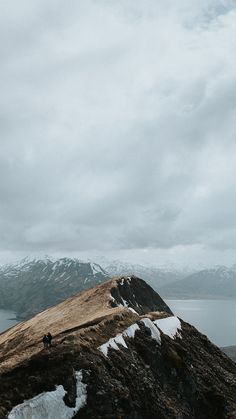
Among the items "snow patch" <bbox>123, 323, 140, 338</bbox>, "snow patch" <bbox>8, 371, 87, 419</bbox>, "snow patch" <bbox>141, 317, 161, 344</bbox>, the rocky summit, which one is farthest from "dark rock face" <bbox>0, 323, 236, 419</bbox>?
"snow patch" <bbox>141, 317, 161, 344</bbox>

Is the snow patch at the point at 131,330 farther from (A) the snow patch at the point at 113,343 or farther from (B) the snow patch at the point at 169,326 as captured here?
(B) the snow patch at the point at 169,326

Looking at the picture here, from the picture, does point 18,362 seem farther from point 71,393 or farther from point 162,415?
point 162,415

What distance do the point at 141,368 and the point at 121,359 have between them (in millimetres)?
2795

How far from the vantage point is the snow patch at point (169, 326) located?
55831 mm

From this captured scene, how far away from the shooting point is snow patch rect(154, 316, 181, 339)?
55831 millimetres

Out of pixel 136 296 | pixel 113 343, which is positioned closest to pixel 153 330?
pixel 113 343

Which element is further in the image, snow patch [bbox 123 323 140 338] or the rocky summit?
snow patch [bbox 123 323 140 338]

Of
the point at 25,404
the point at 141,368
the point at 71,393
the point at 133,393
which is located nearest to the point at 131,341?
the point at 141,368

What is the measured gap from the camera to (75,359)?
3731 cm

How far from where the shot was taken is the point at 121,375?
39.2m

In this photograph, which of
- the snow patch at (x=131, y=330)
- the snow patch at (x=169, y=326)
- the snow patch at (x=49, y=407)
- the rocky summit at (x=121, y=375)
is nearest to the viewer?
the snow patch at (x=49, y=407)

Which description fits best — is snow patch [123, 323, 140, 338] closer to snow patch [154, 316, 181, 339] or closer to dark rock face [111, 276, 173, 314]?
snow patch [154, 316, 181, 339]

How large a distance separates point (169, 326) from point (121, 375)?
20.3 m

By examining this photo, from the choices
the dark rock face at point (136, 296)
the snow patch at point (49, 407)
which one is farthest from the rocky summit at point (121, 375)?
the dark rock face at point (136, 296)
